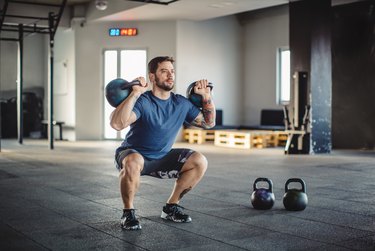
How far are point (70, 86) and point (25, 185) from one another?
23.2ft

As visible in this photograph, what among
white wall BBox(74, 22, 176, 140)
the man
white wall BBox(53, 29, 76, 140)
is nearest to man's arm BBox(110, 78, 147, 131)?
the man

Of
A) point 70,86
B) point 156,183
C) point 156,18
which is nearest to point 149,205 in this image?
point 156,183

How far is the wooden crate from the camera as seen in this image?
10555 mm

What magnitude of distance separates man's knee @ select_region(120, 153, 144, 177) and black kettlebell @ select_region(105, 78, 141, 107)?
12.6 inches

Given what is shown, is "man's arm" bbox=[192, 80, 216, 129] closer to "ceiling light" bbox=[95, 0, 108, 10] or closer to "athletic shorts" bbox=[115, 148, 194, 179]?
"athletic shorts" bbox=[115, 148, 194, 179]

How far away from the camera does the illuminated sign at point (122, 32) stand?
36.7 feet

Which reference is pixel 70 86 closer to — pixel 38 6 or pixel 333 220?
pixel 38 6

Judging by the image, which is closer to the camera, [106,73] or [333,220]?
[333,220]

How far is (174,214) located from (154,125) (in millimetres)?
594

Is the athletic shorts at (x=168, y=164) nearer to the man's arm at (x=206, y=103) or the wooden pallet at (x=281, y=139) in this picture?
the man's arm at (x=206, y=103)

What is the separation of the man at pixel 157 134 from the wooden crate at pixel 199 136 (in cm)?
718

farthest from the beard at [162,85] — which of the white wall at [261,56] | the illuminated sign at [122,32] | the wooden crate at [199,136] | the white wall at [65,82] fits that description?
the white wall at [65,82]

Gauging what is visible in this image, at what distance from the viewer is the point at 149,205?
3867 mm

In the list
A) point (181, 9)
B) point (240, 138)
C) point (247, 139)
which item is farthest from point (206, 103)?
point (181, 9)
